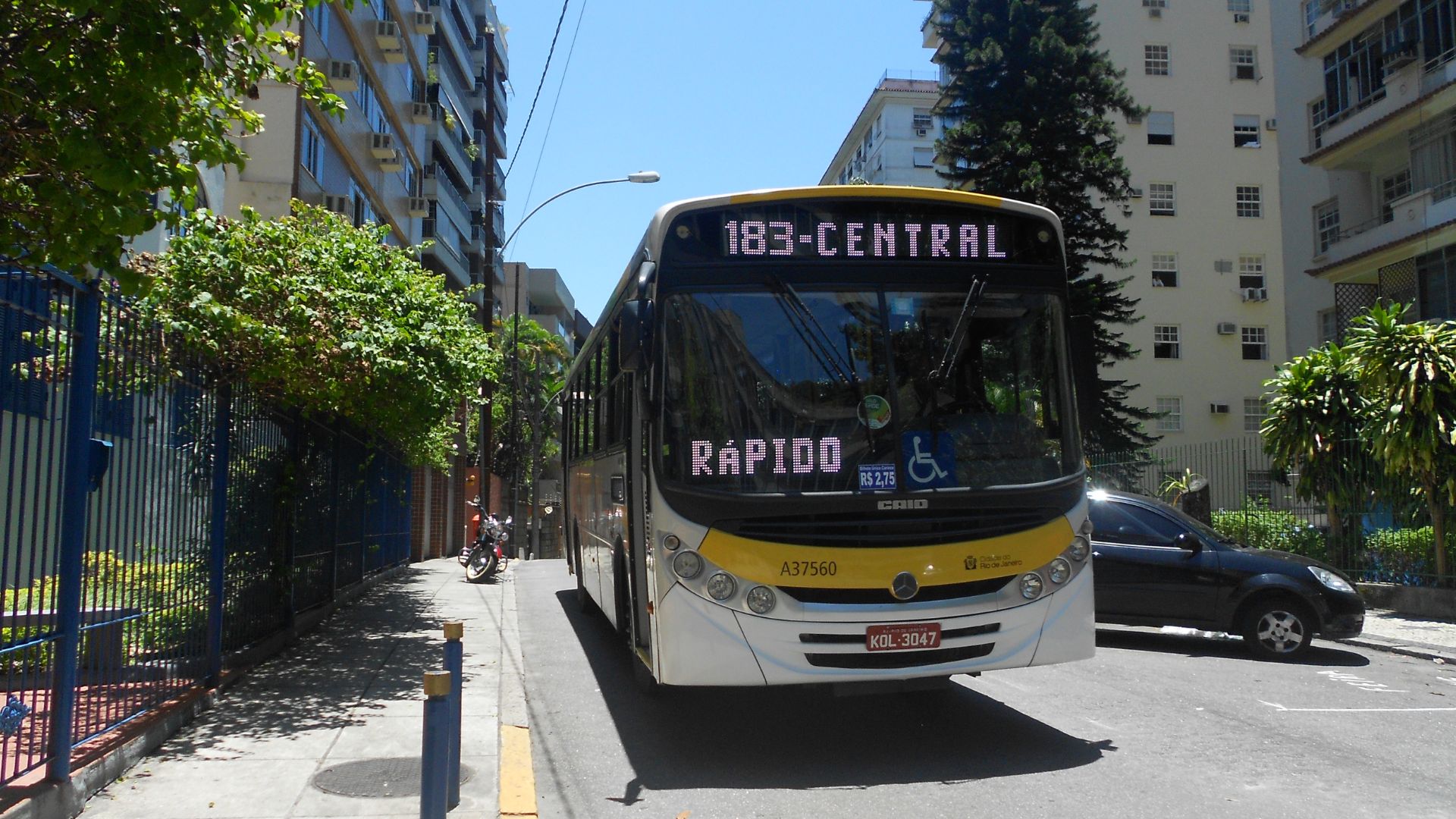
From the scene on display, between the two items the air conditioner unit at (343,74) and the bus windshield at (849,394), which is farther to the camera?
the air conditioner unit at (343,74)

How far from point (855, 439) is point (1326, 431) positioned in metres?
12.6

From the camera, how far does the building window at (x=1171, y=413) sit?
140 feet

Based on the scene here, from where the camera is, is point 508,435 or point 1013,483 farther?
point 508,435

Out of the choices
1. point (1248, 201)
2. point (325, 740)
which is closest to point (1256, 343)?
point (1248, 201)

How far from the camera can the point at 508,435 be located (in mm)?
56500

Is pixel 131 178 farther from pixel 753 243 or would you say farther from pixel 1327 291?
pixel 1327 291

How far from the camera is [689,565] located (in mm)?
6863

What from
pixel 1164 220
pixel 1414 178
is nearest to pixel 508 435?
pixel 1164 220

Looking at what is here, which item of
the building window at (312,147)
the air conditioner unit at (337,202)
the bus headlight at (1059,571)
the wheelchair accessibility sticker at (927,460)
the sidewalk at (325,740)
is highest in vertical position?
the building window at (312,147)

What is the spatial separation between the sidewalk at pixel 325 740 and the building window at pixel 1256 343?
37960 millimetres

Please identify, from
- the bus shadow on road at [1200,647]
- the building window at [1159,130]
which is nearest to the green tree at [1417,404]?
the bus shadow on road at [1200,647]

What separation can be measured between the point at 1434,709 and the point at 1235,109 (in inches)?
1570

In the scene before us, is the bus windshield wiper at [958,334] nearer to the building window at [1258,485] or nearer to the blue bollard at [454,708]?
the blue bollard at [454,708]

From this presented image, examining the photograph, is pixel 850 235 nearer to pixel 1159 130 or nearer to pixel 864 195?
pixel 864 195
